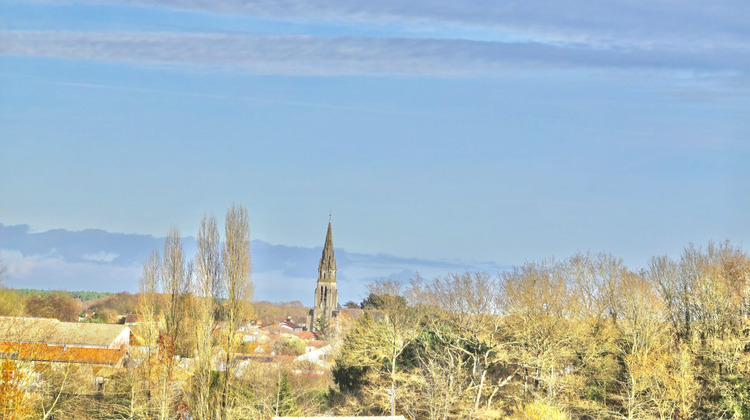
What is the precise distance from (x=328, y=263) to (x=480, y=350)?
107 meters

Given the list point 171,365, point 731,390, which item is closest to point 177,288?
point 171,365

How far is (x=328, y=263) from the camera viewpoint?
154m

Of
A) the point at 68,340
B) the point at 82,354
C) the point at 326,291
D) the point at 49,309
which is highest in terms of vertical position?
the point at 326,291

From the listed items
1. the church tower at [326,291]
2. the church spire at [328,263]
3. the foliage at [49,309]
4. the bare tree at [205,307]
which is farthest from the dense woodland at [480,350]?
the church tower at [326,291]

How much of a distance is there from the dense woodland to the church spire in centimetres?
8902

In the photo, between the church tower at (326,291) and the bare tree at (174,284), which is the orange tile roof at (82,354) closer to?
the bare tree at (174,284)

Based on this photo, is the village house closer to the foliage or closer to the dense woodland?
the dense woodland

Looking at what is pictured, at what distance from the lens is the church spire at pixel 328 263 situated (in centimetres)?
14743

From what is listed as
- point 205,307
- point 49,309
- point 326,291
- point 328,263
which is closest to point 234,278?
point 205,307

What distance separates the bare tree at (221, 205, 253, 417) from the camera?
43438 millimetres

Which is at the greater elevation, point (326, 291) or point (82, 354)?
point (326, 291)

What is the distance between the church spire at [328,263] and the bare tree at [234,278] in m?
96.6

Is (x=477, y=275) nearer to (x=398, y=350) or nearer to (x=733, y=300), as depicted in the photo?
(x=398, y=350)

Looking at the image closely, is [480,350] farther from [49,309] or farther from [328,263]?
[328,263]
